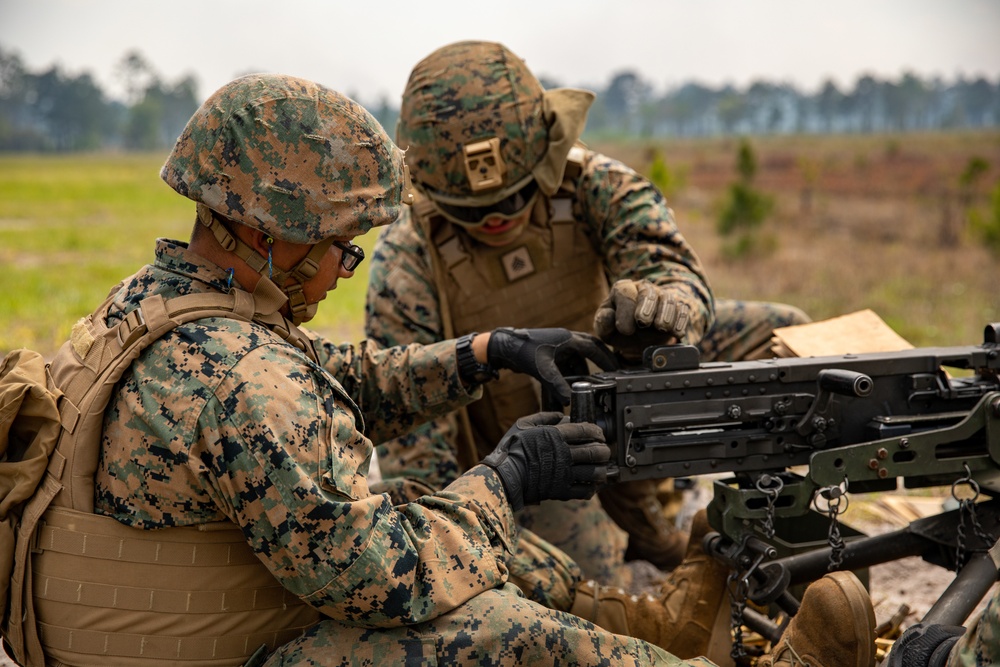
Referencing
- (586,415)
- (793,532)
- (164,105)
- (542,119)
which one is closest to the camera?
(586,415)

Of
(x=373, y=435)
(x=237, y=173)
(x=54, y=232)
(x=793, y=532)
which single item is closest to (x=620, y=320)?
(x=373, y=435)

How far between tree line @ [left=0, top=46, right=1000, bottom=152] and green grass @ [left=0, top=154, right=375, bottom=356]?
111 ft

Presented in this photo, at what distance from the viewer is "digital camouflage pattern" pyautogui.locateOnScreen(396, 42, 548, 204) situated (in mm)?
4707

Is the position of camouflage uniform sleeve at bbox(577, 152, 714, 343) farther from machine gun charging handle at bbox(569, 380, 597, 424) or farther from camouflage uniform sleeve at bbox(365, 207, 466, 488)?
machine gun charging handle at bbox(569, 380, 597, 424)

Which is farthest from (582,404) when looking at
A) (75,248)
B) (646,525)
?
(75,248)

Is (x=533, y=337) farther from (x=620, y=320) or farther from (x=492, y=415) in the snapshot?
(x=492, y=415)

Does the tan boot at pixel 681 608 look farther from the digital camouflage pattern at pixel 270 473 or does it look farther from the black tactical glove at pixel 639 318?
the digital camouflage pattern at pixel 270 473

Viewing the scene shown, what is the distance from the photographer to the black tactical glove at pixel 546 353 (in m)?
3.75

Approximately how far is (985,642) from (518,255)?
10.8 ft

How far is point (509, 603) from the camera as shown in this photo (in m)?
3.05

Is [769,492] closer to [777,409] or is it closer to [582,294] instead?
[777,409]

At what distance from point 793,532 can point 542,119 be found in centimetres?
235

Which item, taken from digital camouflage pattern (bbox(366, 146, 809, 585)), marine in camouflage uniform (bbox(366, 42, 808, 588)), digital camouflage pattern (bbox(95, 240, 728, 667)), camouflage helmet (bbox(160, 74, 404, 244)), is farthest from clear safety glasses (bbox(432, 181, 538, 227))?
digital camouflage pattern (bbox(95, 240, 728, 667))

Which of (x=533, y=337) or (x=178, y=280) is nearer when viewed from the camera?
(x=178, y=280)
